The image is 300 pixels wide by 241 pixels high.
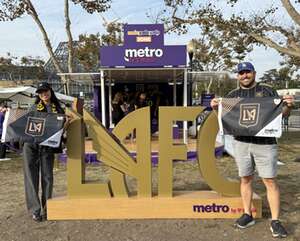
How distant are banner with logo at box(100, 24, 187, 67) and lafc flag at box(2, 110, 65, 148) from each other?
7.27m

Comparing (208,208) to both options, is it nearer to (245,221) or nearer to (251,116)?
(245,221)

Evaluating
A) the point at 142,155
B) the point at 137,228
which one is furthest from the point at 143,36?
the point at 137,228

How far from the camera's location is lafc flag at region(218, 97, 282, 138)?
495 cm

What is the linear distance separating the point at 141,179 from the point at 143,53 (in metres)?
7.37

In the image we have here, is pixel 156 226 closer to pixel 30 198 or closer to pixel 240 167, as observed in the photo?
pixel 240 167

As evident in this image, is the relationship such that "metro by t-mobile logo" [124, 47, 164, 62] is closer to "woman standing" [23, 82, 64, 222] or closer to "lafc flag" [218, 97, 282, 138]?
"woman standing" [23, 82, 64, 222]

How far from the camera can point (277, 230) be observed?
492 cm

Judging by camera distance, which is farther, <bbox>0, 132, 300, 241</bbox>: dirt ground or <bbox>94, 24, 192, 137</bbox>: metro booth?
<bbox>94, 24, 192, 137</bbox>: metro booth

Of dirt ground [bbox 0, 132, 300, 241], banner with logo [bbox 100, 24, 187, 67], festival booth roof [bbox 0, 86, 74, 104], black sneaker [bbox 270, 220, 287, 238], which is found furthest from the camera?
festival booth roof [bbox 0, 86, 74, 104]

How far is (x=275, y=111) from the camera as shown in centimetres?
499

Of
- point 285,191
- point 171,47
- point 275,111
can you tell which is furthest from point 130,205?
point 171,47

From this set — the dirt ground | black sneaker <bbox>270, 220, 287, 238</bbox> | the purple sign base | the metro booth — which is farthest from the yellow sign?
the metro booth

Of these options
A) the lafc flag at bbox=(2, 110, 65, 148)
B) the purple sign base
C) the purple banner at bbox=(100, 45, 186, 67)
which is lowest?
the purple sign base

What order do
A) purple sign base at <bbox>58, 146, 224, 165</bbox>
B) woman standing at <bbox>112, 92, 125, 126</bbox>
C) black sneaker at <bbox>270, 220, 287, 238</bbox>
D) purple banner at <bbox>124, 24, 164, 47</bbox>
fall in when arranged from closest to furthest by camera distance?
black sneaker at <bbox>270, 220, 287, 238</bbox> < purple sign base at <bbox>58, 146, 224, 165</bbox> < purple banner at <bbox>124, 24, 164, 47</bbox> < woman standing at <bbox>112, 92, 125, 126</bbox>
